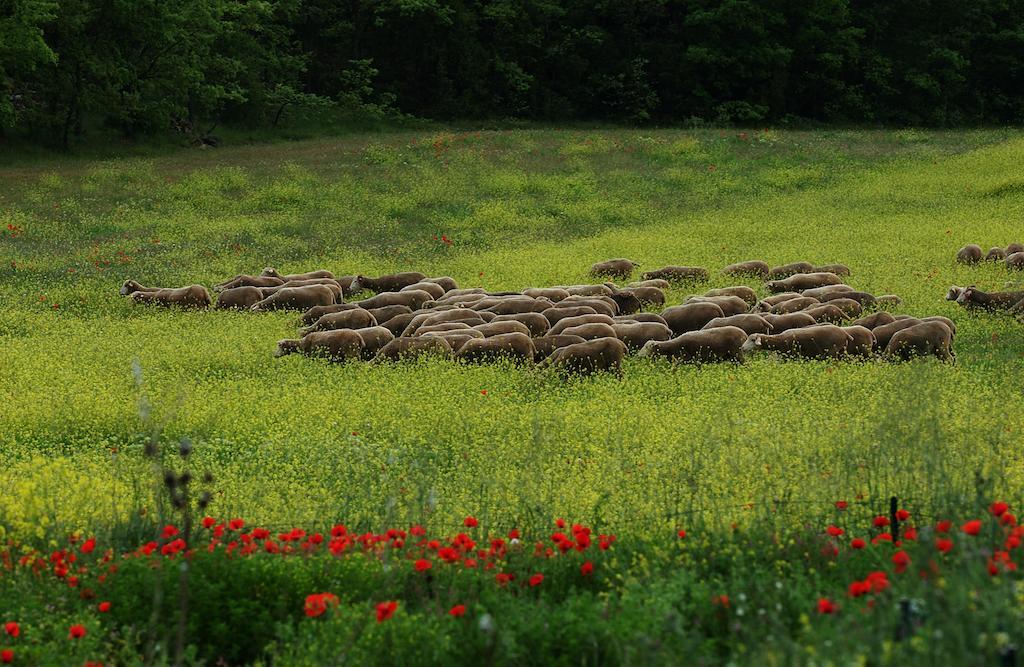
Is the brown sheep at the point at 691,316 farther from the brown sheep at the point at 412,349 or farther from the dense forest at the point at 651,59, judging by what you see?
the dense forest at the point at 651,59

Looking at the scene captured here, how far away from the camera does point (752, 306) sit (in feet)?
56.3

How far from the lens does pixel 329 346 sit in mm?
15047

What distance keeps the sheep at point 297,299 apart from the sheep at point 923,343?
9843mm

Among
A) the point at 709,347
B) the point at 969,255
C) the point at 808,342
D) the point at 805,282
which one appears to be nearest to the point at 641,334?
the point at 709,347

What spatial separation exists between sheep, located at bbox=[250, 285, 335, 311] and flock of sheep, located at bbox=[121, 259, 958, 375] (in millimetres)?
18

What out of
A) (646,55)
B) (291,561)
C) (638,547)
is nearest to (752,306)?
(638,547)

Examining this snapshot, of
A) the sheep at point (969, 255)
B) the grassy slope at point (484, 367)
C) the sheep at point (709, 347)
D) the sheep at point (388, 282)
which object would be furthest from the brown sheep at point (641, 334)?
the sheep at point (969, 255)

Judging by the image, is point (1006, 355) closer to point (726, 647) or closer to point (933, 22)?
point (726, 647)

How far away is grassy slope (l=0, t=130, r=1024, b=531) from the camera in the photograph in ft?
28.4

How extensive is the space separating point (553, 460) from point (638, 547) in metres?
2.70

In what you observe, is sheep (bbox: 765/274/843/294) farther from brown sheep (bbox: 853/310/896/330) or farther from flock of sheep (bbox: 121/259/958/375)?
brown sheep (bbox: 853/310/896/330)

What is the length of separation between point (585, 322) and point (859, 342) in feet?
12.6

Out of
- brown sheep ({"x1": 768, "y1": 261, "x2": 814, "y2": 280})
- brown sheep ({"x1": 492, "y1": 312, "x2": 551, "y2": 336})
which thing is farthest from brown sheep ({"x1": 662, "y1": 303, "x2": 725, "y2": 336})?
brown sheep ({"x1": 768, "y1": 261, "x2": 814, "y2": 280})

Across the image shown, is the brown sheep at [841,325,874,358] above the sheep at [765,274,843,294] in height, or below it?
below
